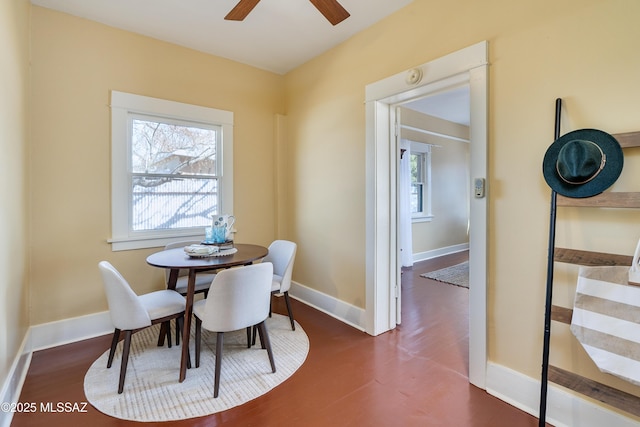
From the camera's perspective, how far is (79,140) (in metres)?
2.58

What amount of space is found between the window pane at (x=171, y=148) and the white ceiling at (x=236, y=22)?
850 mm

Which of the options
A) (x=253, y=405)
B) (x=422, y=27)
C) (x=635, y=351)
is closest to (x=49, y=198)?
(x=253, y=405)

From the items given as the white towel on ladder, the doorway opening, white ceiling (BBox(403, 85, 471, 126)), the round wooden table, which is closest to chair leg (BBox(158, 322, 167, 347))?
the round wooden table

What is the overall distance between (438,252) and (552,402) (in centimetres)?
456

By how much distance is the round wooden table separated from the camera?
1.96 meters

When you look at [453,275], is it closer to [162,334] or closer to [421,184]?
[421,184]

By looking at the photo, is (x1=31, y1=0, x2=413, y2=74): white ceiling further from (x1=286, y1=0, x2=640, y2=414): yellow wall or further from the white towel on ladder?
the white towel on ladder

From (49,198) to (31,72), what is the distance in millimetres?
1011

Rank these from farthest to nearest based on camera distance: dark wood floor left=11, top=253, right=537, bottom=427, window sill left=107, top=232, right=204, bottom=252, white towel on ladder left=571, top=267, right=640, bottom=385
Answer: window sill left=107, top=232, right=204, bottom=252, dark wood floor left=11, top=253, right=537, bottom=427, white towel on ladder left=571, top=267, right=640, bottom=385

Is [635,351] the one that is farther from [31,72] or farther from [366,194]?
[31,72]

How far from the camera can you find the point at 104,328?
8.86 feet

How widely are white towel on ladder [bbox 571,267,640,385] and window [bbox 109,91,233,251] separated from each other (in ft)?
10.2

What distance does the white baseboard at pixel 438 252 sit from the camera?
5666 mm

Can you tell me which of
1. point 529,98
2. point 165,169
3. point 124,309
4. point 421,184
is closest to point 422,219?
point 421,184
